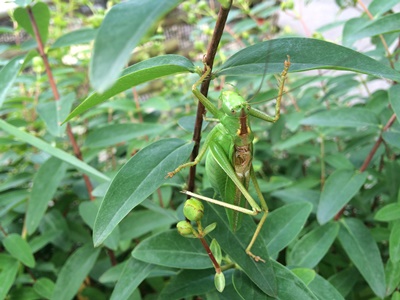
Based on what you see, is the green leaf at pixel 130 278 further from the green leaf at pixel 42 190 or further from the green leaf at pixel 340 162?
the green leaf at pixel 340 162

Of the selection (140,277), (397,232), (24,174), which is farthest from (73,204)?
(397,232)

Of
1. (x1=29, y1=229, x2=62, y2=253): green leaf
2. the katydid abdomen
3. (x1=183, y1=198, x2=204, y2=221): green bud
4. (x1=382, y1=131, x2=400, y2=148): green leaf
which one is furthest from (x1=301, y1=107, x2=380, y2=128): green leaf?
(x1=29, y1=229, x2=62, y2=253): green leaf

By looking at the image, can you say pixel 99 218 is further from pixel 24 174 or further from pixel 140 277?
pixel 24 174

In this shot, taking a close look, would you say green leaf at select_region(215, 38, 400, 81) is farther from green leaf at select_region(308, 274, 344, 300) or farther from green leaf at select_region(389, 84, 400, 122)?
green leaf at select_region(308, 274, 344, 300)

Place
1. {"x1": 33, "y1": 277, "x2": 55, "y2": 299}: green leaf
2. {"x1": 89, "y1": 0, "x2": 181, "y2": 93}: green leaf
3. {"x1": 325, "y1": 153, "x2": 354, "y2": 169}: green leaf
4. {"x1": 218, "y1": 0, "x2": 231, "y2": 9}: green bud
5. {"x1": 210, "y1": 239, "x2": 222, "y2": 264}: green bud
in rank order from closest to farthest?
{"x1": 89, "y1": 0, "x2": 181, "y2": 93}: green leaf
{"x1": 218, "y1": 0, "x2": 231, "y2": 9}: green bud
{"x1": 210, "y1": 239, "x2": 222, "y2": 264}: green bud
{"x1": 33, "y1": 277, "x2": 55, "y2": 299}: green leaf
{"x1": 325, "y1": 153, "x2": 354, "y2": 169}: green leaf

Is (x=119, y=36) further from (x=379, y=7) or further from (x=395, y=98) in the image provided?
(x=379, y=7)

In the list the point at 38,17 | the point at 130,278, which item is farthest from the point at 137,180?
the point at 38,17
